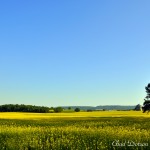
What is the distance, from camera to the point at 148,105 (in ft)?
261

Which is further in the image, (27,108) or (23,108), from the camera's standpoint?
(23,108)

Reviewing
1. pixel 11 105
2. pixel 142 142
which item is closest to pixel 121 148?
pixel 142 142

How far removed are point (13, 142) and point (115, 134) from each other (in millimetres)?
5668

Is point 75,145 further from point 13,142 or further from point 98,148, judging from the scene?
point 13,142

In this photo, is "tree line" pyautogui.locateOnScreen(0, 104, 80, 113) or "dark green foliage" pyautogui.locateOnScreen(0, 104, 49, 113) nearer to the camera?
"dark green foliage" pyautogui.locateOnScreen(0, 104, 49, 113)

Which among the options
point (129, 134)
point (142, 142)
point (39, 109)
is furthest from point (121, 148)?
point (39, 109)

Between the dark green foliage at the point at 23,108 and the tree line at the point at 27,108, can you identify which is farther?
the tree line at the point at 27,108

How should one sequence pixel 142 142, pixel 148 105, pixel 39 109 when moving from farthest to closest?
pixel 39 109 → pixel 148 105 → pixel 142 142

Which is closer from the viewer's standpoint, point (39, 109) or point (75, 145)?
point (75, 145)

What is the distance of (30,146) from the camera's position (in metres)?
18.6

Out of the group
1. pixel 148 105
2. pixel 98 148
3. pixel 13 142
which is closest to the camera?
pixel 98 148

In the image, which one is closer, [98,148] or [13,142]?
[98,148]

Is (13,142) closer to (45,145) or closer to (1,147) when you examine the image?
(1,147)

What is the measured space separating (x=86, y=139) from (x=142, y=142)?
11.7 feet
